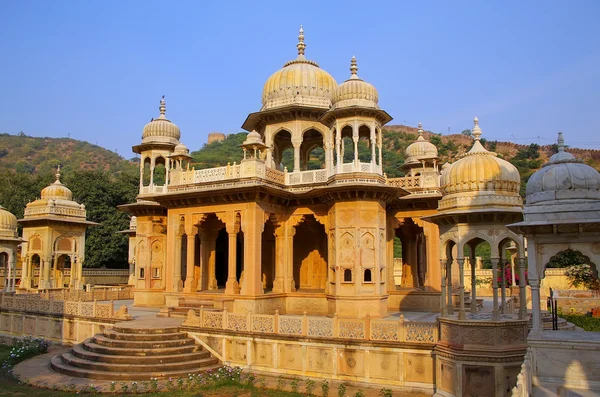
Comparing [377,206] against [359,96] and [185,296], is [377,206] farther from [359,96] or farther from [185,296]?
[185,296]

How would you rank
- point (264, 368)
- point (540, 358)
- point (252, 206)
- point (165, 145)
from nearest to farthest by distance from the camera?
point (540, 358) < point (264, 368) < point (252, 206) < point (165, 145)

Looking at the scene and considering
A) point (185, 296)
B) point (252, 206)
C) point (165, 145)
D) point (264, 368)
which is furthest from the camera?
point (165, 145)

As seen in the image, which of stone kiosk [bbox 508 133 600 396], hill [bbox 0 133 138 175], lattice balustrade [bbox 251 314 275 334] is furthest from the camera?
hill [bbox 0 133 138 175]

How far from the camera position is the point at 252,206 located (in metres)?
19.0

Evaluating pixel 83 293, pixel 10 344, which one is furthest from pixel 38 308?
pixel 83 293

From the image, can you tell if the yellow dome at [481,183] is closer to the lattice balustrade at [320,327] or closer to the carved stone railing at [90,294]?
the lattice balustrade at [320,327]

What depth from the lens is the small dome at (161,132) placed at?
80.1 feet

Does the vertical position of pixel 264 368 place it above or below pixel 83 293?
below

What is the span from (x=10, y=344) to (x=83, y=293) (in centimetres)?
418

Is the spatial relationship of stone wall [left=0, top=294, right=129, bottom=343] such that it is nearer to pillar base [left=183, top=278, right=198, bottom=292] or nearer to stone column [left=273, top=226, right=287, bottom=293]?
pillar base [left=183, top=278, right=198, bottom=292]

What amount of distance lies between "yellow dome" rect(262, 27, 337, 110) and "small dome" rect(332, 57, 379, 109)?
3.21 m

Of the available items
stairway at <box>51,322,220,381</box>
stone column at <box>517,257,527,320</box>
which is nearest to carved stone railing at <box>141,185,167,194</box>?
stairway at <box>51,322,220,381</box>

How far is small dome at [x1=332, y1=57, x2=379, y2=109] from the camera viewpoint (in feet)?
61.4

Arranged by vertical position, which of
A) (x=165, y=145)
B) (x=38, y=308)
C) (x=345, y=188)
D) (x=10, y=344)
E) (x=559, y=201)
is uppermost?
(x=165, y=145)
